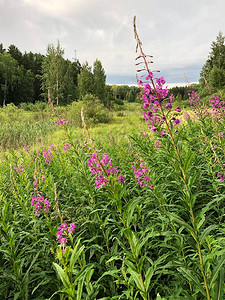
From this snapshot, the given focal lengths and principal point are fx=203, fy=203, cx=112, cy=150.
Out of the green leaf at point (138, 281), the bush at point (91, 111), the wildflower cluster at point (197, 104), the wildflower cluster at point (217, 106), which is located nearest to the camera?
the green leaf at point (138, 281)

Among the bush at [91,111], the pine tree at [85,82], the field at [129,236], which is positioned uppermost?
the pine tree at [85,82]

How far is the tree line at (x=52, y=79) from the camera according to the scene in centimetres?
3353

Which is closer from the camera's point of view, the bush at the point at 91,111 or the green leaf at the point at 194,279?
the green leaf at the point at 194,279

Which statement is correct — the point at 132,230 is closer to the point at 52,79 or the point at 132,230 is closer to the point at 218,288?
the point at 218,288

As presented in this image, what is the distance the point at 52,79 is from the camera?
35.0 meters

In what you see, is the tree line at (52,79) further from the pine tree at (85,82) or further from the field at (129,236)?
the field at (129,236)

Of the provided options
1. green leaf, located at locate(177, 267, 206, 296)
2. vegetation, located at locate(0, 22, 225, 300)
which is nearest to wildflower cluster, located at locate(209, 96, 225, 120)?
→ vegetation, located at locate(0, 22, 225, 300)

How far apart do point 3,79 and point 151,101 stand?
171ft

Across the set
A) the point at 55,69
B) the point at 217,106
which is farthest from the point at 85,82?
the point at 217,106

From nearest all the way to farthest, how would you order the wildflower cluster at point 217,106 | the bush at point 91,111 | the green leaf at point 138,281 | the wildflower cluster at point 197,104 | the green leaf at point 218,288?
the green leaf at point 218,288 → the green leaf at point 138,281 → the wildflower cluster at point 197,104 → the wildflower cluster at point 217,106 → the bush at point 91,111

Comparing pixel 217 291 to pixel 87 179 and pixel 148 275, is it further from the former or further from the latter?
pixel 87 179

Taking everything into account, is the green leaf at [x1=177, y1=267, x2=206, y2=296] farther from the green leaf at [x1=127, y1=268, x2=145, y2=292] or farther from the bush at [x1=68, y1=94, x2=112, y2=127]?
the bush at [x1=68, y1=94, x2=112, y2=127]

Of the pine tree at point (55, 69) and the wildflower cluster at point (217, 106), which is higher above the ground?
the pine tree at point (55, 69)

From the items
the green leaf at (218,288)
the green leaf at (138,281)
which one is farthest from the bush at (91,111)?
the green leaf at (218,288)
